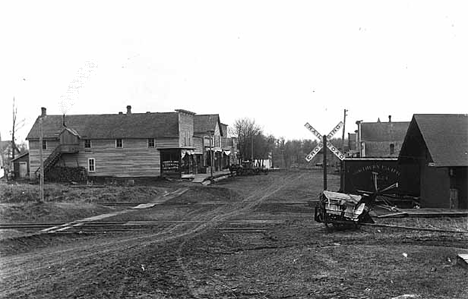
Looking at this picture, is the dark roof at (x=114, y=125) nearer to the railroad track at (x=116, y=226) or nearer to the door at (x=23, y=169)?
the door at (x=23, y=169)

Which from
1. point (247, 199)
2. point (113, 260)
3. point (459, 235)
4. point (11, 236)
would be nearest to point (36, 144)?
point (247, 199)

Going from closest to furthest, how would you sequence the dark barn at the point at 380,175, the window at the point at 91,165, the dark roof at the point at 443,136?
the dark roof at the point at 443,136 → the dark barn at the point at 380,175 → the window at the point at 91,165

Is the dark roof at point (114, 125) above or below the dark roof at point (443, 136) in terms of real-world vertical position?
above

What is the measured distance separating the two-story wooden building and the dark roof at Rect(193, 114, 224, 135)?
49.0 ft

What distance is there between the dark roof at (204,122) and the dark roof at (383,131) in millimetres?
21284

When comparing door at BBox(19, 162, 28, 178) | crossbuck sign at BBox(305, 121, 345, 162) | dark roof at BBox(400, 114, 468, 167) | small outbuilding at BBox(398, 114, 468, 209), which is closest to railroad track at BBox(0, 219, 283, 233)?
crossbuck sign at BBox(305, 121, 345, 162)

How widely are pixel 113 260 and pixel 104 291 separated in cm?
293

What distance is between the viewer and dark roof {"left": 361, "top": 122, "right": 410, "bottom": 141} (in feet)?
213

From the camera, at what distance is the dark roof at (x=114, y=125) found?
4834 cm

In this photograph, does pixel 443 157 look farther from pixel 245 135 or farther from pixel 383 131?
pixel 245 135

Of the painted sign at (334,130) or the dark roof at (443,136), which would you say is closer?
the painted sign at (334,130)

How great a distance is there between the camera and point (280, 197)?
105 ft

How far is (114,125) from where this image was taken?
164ft

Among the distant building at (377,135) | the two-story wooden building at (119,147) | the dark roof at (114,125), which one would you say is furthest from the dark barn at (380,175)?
the distant building at (377,135)
